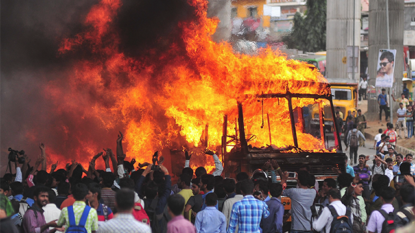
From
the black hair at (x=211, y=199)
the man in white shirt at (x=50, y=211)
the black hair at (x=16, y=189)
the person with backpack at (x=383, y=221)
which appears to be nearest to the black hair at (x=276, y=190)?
the black hair at (x=211, y=199)

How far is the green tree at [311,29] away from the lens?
63.7 metres

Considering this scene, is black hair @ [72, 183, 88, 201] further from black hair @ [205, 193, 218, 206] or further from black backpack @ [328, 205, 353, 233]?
black backpack @ [328, 205, 353, 233]

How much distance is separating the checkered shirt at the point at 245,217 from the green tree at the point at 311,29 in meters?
57.6

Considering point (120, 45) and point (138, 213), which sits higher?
point (120, 45)

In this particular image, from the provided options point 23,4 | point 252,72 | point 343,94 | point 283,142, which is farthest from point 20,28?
point 343,94

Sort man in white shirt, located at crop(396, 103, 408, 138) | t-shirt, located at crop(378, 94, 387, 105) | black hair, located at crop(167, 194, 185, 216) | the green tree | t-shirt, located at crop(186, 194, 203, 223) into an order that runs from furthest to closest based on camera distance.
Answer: the green tree < t-shirt, located at crop(378, 94, 387, 105) < man in white shirt, located at crop(396, 103, 408, 138) < t-shirt, located at crop(186, 194, 203, 223) < black hair, located at crop(167, 194, 185, 216)

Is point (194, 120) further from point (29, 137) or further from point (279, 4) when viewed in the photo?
point (279, 4)

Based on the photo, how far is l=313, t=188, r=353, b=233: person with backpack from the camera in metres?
6.48

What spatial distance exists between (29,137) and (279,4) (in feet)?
225

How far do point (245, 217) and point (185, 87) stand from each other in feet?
25.3

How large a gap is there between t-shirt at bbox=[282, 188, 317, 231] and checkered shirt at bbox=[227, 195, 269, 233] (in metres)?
1.10

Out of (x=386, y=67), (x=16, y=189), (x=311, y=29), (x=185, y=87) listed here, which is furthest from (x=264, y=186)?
(x=311, y=29)

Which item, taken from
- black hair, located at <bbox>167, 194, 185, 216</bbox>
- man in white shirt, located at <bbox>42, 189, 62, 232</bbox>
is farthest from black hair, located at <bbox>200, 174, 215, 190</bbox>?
black hair, located at <bbox>167, 194, 185, 216</bbox>

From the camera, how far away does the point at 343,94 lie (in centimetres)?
3077
